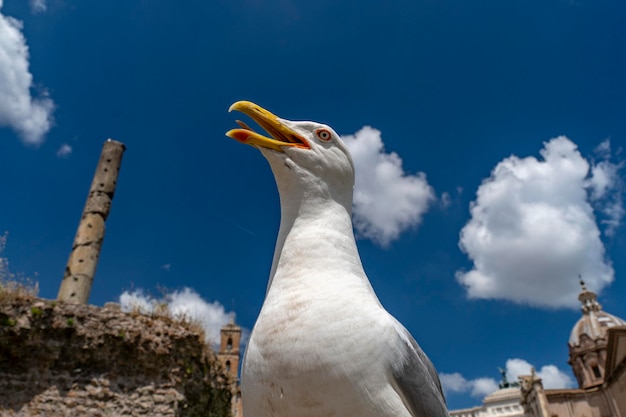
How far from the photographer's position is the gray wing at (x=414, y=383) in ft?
4.85

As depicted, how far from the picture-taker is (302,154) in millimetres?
2027

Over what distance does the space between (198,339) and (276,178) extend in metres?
6.75

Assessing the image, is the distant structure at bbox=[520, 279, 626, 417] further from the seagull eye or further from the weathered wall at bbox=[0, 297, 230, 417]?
the seagull eye

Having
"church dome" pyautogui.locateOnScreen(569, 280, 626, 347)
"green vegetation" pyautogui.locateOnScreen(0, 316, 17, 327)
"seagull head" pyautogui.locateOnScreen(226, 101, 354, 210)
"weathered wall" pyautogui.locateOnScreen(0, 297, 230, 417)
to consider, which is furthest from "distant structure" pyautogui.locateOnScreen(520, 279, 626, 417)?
"seagull head" pyautogui.locateOnScreen(226, 101, 354, 210)

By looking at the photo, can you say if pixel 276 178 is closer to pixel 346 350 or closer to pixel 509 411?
pixel 346 350

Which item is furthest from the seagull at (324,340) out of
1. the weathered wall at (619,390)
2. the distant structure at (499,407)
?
the distant structure at (499,407)

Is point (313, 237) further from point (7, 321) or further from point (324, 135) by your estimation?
point (7, 321)

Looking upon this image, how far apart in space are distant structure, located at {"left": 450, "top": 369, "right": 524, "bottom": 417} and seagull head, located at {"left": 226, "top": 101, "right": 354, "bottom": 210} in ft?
115

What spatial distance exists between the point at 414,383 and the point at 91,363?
720cm

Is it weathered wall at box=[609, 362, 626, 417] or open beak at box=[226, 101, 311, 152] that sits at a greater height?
weathered wall at box=[609, 362, 626, 417]

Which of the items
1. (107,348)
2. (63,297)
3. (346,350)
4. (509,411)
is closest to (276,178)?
(346,350)

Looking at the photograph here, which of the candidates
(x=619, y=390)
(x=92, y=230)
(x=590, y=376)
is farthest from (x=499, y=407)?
(x=92, y=230)

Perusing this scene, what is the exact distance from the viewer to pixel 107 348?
7.32 metres

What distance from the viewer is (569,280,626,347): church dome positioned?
3625 cm
